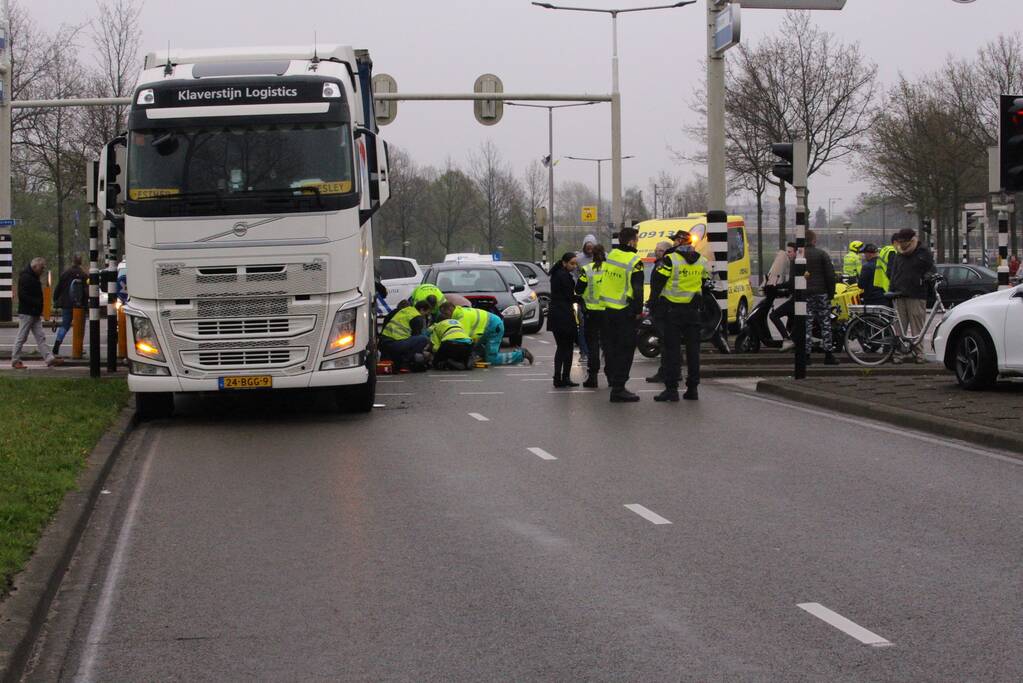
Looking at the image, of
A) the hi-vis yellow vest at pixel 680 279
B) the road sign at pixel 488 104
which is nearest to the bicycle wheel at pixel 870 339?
the hi-vis yellow vest at pixel 680 279

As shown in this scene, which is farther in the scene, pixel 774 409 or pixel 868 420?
pixel 774 409

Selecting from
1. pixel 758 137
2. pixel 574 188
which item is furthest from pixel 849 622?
pixel 574 188

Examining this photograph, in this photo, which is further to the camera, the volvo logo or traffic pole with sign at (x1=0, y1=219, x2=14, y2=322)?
traffic pole with sign at (x1=0, y1=219, x2=14, y2=322)

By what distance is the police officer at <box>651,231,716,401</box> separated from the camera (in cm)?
1620

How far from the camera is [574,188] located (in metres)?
127

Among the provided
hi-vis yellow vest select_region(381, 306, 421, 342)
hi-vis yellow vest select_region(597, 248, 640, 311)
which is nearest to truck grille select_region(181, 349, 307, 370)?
hi-vis yellow vest select_region(597, 248, 640, 311)

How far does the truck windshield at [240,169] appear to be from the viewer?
1390cm

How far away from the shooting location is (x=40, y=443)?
1130 cm

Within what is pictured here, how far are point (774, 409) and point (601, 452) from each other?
4.09m

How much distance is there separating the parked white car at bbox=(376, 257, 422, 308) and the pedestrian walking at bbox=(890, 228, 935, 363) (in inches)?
475

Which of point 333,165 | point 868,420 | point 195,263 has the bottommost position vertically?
point 868,420

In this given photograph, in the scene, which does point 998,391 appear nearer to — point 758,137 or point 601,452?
point 601,452

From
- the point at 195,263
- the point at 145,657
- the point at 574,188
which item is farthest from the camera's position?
the point at 574,188

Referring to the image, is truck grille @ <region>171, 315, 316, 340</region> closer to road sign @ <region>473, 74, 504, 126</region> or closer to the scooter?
the scooter
